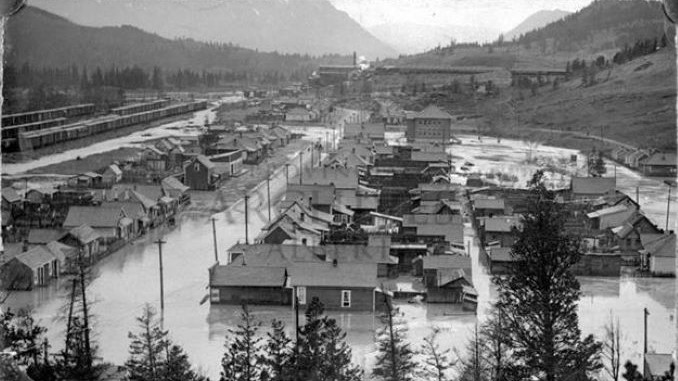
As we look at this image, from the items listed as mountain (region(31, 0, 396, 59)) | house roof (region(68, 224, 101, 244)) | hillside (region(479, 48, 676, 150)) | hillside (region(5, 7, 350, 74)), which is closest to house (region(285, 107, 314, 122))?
hillside (region(479, 48, 676, 150))

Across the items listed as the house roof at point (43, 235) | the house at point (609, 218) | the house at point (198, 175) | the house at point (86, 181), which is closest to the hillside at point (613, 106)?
the house at point (609, 218)

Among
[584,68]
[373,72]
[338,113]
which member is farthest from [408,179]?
[373,72]

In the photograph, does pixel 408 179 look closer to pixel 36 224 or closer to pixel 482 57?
pixel 36 224

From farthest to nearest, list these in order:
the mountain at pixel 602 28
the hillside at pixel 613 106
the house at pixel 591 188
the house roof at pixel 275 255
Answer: the mountain at pixel 602 28
the hillside at pixel 613 106
the house at pixel 591 188
the house roof at pixel 275 255

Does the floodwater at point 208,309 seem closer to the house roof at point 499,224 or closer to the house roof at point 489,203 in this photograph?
the house roof at point 499,224

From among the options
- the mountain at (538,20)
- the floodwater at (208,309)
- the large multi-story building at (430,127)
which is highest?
the mountain at (538,20)

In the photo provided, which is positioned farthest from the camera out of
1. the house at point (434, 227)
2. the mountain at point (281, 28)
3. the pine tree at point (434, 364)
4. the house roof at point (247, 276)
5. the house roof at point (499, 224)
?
the mountain at point (281, 28)

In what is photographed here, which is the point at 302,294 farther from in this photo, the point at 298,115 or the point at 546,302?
the point at 298,115
